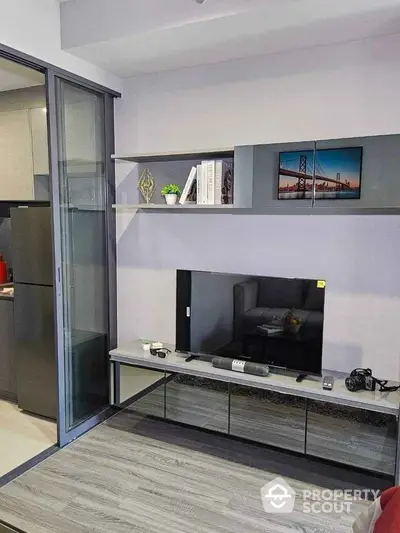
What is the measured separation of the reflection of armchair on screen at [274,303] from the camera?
8.41 feet

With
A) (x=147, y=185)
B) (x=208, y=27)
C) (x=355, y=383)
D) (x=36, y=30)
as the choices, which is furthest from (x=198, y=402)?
(x=36, y=30)

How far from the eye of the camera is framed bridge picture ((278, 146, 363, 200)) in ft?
8.30

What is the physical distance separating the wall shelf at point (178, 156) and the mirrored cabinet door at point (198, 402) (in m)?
1.47

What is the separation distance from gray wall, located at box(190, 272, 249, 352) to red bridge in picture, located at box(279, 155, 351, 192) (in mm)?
704

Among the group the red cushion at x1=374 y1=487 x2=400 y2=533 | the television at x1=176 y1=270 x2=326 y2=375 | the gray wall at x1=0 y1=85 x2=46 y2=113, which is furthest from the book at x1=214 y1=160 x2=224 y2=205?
the red cushion at x1=374 y1=487 x2=400 y2=533

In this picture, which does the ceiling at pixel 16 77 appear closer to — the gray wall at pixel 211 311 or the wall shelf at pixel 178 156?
the wall shelf at pixel 178 156

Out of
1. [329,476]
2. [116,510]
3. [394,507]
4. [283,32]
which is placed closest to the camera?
[394,507]

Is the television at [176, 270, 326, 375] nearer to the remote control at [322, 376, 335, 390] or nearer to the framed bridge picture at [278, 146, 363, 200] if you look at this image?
the remote control at [322, 376, 335, 390]

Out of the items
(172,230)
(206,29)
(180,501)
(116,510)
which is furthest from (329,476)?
(206,29)

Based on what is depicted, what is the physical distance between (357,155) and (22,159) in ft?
8.29

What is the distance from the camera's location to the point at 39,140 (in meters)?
3.38

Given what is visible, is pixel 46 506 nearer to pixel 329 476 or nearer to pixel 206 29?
pixel 329 476

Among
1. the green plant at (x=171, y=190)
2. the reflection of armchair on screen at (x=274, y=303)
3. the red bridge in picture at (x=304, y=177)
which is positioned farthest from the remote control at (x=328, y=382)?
the green plant at (x=171, y=190)

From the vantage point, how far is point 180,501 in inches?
91.6
